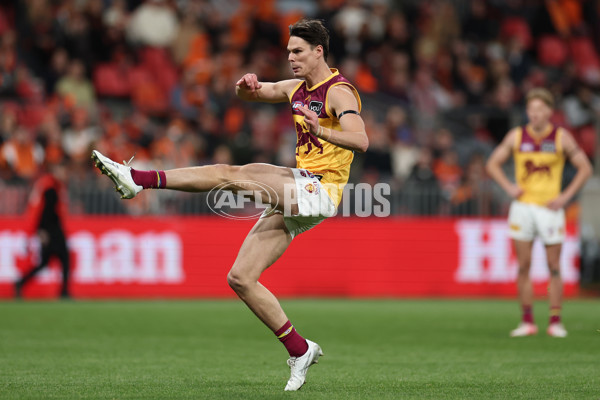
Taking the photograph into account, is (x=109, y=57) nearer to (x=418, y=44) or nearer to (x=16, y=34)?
(x=16, y=34)

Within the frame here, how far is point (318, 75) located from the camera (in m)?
7.52

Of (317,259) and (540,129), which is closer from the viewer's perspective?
(540,129)

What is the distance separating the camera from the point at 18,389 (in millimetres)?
6965

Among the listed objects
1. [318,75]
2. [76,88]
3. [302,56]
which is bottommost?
[318,75]

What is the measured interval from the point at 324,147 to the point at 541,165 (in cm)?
510

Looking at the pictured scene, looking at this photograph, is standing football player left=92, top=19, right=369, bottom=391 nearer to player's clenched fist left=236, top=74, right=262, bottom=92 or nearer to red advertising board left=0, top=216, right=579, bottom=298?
player's clenched fist left=236, top=74, right=262, bottom=92

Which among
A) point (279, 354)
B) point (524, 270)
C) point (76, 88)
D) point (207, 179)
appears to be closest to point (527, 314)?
point (524, 270)

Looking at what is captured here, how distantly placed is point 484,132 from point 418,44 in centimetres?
300

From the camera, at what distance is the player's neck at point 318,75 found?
7500mm

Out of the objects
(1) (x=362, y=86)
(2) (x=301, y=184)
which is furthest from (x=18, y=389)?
(1) (x=362, y=86)

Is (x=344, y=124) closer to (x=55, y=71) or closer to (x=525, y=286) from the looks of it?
(x=525, y=286)


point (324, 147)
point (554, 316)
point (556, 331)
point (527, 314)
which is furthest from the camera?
point (527, 314)

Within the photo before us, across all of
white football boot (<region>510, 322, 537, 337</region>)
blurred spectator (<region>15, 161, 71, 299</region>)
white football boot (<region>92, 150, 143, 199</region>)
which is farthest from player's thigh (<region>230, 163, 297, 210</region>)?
blurred spectator (<region>15, 161, 71, 299</region>)

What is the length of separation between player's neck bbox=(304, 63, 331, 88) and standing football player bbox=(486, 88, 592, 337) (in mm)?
4809
